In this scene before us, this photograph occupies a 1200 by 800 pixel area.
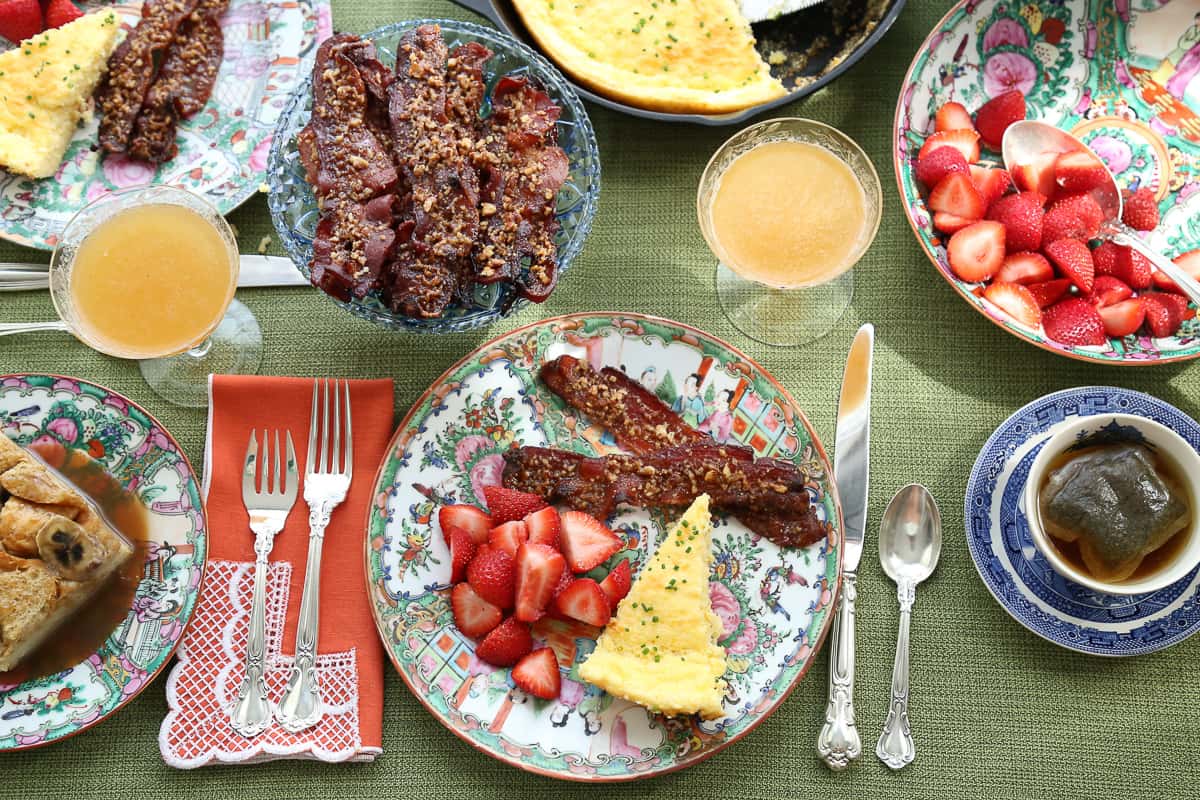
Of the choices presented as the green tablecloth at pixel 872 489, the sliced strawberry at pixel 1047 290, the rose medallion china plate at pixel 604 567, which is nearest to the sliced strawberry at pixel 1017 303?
the sliced strawberry at pixel 1047 290

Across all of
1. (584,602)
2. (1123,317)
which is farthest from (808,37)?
(584,602)

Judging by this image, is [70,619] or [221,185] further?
[221,185]

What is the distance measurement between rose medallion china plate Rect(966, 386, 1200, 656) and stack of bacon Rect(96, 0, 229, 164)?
81.8 inches

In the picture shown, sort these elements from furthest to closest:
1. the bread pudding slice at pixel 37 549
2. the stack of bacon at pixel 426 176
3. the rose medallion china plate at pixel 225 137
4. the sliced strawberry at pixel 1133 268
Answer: the rose medallion china plate at pixel 225 137, the sliced strawberry at pixel 1133 268, the bread pudding slice at pixel 37 549, the stack of bacon at pixel 426 176

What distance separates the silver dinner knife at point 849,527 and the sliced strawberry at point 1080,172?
1.84 feet

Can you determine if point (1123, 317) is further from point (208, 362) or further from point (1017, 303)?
point (208, 362)

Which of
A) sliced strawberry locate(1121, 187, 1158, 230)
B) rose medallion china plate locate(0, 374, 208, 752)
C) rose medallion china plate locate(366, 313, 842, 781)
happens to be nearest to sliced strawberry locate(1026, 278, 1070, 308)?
sliced strawberry locate(1121, 187, 1158, 230)

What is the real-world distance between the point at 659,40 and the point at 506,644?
1474mm

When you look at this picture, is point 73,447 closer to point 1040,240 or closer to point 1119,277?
point 1040,240

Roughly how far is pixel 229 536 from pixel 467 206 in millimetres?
961

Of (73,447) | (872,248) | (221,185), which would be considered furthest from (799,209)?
(73,447)

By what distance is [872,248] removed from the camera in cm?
237

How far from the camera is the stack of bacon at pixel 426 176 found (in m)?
1.91

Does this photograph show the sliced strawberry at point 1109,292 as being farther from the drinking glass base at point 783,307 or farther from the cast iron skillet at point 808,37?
the cast iron skillet at point 808,37
